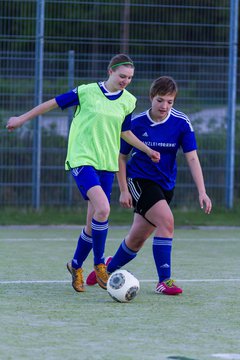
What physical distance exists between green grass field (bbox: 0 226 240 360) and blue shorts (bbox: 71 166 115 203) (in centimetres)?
79

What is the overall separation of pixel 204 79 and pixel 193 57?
383 mm

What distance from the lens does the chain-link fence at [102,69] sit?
15.1 m

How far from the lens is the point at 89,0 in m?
15.5

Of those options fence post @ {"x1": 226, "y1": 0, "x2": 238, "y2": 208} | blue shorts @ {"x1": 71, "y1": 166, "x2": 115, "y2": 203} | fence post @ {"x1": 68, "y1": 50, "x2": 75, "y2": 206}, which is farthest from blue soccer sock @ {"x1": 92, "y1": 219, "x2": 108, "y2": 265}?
fence post @ {"x1": 226, "y1": 0, "x2": 238, "y2": 208}

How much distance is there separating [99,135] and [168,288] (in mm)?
1251

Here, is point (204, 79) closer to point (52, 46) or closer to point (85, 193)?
point (52, 46)

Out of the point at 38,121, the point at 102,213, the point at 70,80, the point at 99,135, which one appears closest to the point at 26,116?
the point at 99,135

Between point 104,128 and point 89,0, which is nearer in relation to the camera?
point 104,128

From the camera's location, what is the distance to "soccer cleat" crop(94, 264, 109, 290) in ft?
25.3

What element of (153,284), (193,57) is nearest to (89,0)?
(193,57)

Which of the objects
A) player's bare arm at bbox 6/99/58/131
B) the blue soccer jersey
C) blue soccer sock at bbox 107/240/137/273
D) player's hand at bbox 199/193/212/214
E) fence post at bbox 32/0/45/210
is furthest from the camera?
fence post at bbox 32/0/45/210

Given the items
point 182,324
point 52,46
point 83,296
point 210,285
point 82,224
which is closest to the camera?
point 182,324

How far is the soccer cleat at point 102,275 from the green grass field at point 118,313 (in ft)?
0.28

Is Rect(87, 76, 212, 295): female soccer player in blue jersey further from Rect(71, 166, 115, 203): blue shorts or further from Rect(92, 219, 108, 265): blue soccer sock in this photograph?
Rect(92, 219, 108, 265): blue soccer sock
